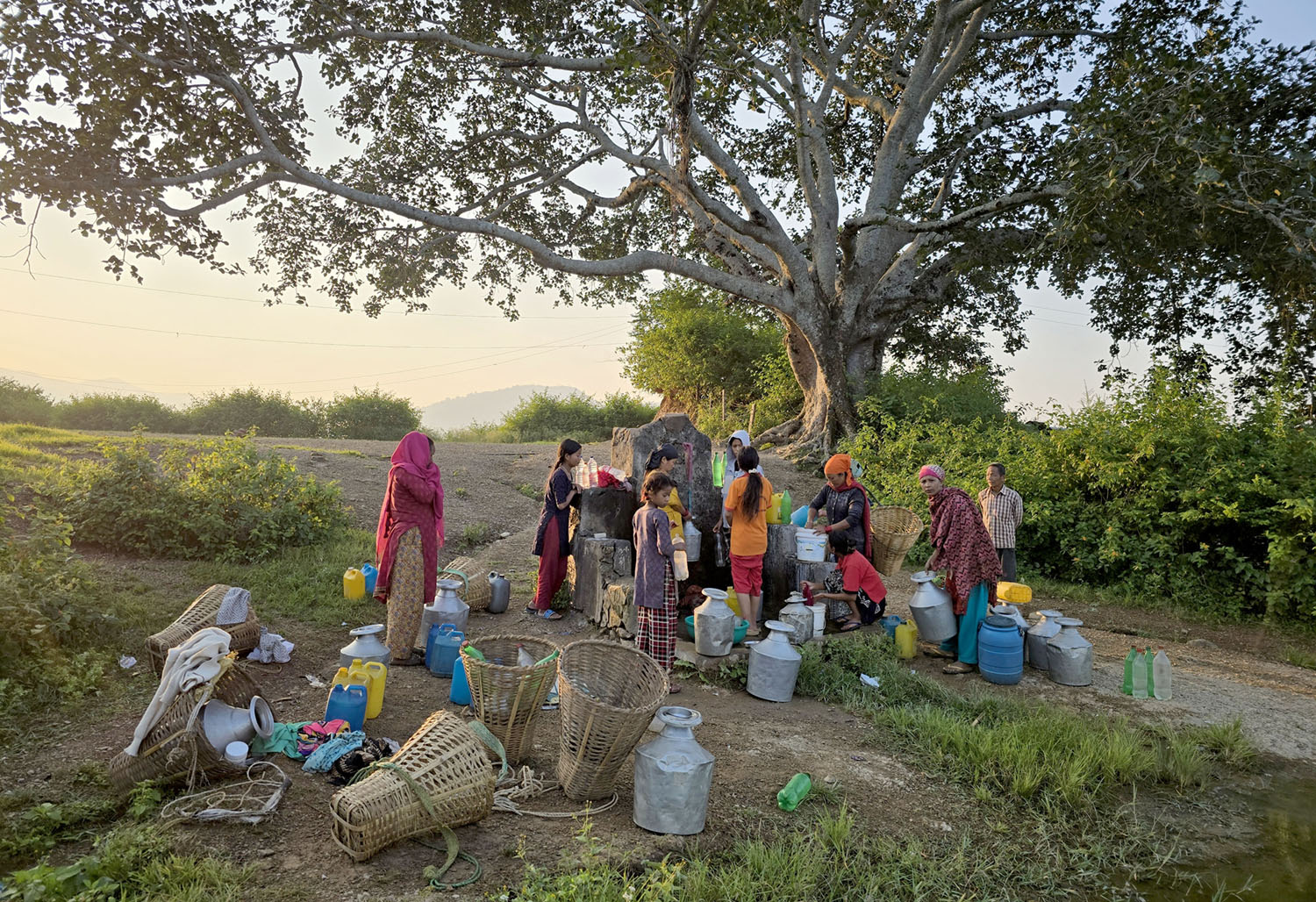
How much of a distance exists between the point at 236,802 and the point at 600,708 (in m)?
1.78

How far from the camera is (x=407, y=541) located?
18.4 feet

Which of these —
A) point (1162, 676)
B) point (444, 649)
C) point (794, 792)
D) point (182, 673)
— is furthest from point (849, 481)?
point (182, 673)

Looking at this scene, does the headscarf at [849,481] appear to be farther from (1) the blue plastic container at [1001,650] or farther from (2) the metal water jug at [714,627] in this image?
(2) the metal water jug at [714,627]

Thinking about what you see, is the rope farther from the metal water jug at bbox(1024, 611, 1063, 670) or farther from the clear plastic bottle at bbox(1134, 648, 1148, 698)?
the clear plastic bottle at bbox(1134, 648, 1148, 698)

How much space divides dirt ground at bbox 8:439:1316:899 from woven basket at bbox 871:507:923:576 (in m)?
0.66

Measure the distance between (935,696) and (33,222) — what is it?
10.7 meters

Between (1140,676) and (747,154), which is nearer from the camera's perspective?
(1140,676)

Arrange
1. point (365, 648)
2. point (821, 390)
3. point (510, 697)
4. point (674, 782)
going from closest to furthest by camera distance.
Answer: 1. point (674, 782)
2. point (510, 697)
3. point (365, 648)
4. point (821, 390)

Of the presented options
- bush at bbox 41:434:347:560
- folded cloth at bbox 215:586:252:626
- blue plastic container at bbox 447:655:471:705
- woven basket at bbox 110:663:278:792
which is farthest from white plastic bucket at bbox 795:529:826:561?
bush at bbox 41:434:347:560

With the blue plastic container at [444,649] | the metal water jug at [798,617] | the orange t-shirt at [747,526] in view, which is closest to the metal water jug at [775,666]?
the metal water jug at [798,617]

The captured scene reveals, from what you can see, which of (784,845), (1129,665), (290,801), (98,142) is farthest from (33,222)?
(1129,665)

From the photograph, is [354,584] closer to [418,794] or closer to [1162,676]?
[418,794]

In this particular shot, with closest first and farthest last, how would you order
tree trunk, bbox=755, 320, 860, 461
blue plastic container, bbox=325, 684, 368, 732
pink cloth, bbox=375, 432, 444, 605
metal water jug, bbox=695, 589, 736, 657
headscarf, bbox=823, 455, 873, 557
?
blue plastic container, bbox=325, 684, 368, 732, pink cloth, bbox=375, 432, 444, 605, metal water jug, bbox=695, 589, 736, 657, headscarf, bbox=823, 455, 873, 557, tree trunk, bbox=755, 320, 860, 461

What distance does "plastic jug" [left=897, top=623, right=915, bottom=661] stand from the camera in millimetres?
6566
